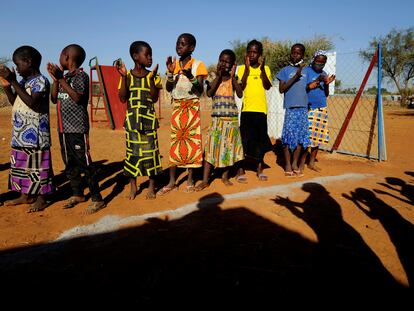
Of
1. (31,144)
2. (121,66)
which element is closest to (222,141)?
(121,66)

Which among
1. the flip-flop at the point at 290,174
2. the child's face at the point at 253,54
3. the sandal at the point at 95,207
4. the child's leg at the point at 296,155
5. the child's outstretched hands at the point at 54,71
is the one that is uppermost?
the child's face at the point at 253,54

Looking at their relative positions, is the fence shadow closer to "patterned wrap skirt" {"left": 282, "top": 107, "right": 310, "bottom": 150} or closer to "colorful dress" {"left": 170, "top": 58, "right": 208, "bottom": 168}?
"colorful dress" {"left": 170, "top": 58, "right": 208, "bottom": 168}

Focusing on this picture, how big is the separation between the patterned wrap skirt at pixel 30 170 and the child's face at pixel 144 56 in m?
1.48

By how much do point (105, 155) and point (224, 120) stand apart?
3.65 metres

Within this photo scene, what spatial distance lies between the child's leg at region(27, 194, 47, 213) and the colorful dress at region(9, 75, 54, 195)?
8 centimetres

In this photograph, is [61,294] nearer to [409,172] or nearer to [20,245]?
[20,245]

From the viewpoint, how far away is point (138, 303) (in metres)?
2.04

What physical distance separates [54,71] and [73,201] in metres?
1.52

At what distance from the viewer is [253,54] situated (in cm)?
455

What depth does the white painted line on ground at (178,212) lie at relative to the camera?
127 inches

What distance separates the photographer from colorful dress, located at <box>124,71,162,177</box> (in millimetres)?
3896

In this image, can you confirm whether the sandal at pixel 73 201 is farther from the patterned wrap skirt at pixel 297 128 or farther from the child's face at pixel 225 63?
the patterned wrap skirt at pixel 297 128

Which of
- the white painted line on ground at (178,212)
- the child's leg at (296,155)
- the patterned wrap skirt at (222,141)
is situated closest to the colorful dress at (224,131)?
the patterned wrap skirt at (222,141)

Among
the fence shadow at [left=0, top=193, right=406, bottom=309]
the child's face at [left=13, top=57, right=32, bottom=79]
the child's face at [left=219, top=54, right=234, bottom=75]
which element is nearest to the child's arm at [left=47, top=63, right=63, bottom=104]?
the child's face at [left=13, top=57, right=32, bottom=79]
